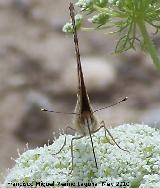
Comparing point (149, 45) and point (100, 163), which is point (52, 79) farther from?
point (100, 163)

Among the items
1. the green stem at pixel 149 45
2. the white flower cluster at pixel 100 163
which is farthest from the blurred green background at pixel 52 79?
the white flower cluster at pixel 100 163

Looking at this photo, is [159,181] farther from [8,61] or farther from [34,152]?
[8,61]

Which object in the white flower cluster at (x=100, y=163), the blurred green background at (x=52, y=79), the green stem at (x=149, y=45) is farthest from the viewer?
the blurred green background at (x=52, y=79)

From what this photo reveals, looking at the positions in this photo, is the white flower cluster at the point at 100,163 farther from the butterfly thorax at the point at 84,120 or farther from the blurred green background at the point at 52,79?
the blurred green background at the point at 52,79

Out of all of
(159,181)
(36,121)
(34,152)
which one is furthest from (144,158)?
(36,121)

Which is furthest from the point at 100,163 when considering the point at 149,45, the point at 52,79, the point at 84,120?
the point at 52,79
